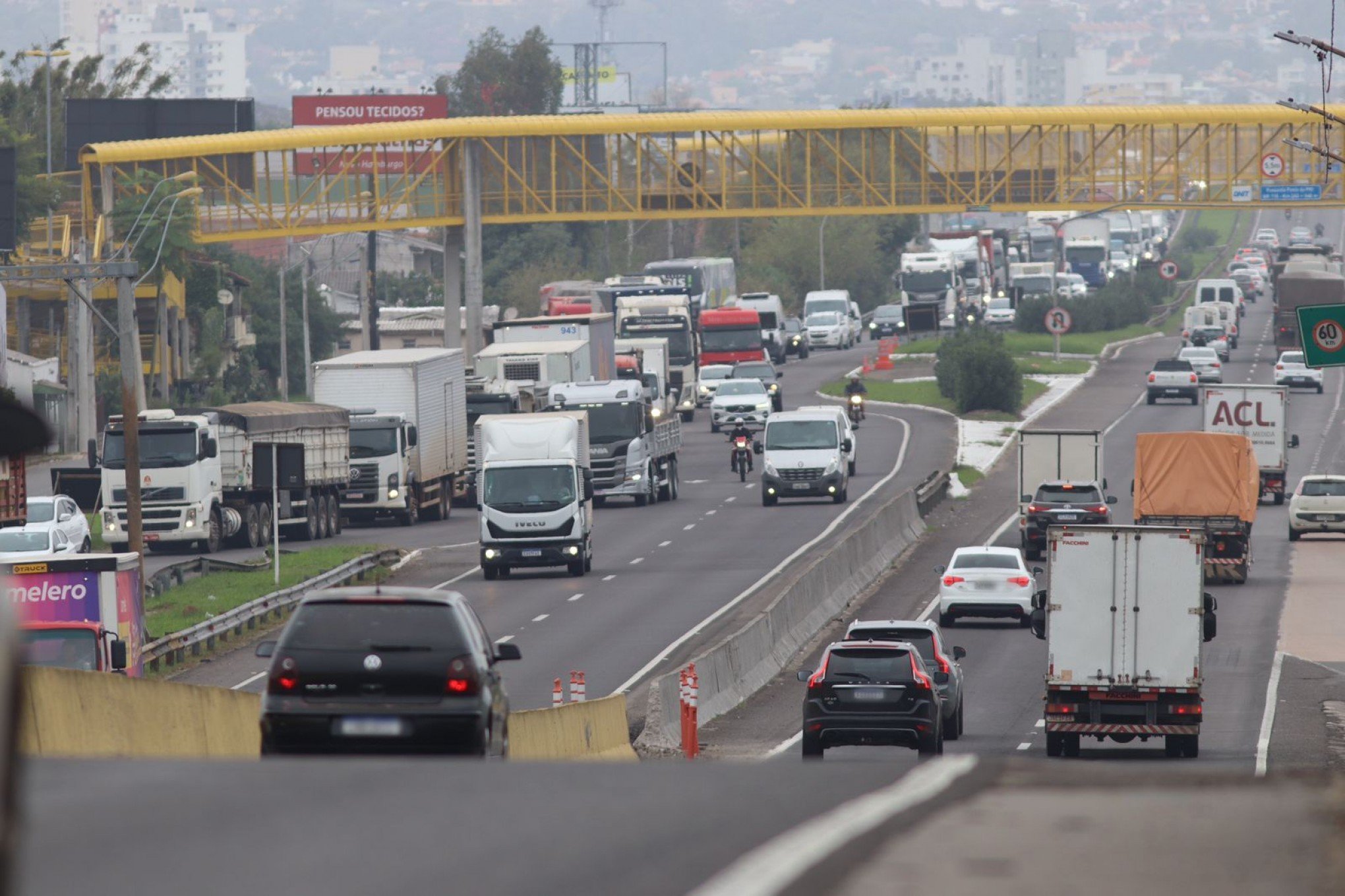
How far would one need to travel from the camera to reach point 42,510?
137ft

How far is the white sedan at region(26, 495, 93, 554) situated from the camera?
41.4m

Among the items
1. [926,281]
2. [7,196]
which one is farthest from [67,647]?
[926,281]

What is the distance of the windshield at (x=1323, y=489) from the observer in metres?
49.8

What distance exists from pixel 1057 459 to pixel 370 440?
605 inches

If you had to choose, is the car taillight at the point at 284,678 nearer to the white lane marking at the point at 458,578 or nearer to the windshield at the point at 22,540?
the windshield at the point at 22,540

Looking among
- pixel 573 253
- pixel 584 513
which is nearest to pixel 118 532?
pixel 584 513

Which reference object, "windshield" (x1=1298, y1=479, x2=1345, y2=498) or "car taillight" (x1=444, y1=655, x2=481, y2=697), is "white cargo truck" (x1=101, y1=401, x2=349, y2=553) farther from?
"car taillight" (x1=444, y1=655, x2=481, y2=697)

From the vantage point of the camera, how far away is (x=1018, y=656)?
35.0 m

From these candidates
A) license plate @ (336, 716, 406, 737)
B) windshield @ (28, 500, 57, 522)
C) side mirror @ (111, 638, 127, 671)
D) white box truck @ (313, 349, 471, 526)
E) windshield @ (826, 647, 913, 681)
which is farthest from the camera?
white box truck @ (313, 349, 471, 526)

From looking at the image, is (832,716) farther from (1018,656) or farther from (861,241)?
(861,241)

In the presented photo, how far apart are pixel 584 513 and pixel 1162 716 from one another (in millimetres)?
18792

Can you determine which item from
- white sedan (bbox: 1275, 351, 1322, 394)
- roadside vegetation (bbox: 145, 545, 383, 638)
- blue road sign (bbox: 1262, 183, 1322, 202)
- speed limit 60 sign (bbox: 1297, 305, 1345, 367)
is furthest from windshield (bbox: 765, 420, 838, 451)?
white sedan (bbox: 1275, 351, 1322, 394)

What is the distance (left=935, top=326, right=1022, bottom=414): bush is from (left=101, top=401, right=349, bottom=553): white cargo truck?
34.4m

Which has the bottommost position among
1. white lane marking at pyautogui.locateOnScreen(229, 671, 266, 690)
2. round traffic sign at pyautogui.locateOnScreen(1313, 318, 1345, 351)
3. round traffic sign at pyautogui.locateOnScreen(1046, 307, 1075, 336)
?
white lane marking at pyautogui.locateOnScreen(229, 671, 266, 690)
